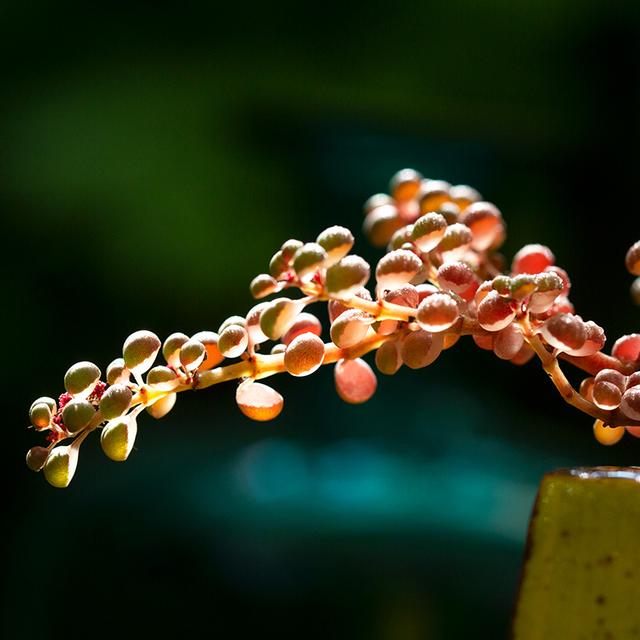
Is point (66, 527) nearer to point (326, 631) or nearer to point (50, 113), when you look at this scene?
point (326, 631)

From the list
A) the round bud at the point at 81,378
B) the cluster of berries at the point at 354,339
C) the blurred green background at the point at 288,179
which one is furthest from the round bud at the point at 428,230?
the blurred green background at the point at 288,179

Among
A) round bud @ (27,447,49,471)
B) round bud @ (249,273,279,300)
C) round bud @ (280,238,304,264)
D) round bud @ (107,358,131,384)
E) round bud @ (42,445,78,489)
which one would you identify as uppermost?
round bud @ (280,238,304,264)

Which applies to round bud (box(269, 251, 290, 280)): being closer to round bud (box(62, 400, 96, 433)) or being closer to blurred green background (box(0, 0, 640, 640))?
round bud (box(62, 400, 96, 433))

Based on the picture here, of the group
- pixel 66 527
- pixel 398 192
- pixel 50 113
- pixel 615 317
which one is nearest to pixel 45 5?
pixel 50 113

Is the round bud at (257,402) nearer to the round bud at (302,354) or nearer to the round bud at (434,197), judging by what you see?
the round bud at (302,354)

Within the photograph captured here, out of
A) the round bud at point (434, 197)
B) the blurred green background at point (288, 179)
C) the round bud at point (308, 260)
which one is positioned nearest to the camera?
the round bud at point (308, 260)

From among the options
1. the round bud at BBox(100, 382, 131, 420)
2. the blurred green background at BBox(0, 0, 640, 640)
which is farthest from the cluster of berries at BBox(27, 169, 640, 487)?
the blurred green background at BBox(0, 0, 640, 640)
